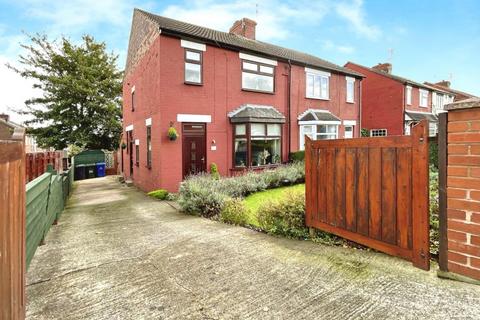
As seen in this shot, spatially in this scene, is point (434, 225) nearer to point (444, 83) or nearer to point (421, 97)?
point (421, 97)

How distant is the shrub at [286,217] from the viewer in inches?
190

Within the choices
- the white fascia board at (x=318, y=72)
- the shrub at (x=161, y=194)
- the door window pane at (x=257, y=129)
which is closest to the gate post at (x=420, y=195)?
the shrub at (x=161, y=194)

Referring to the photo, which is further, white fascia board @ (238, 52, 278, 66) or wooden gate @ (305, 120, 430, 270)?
white fascia board @ (238, 52, 278, 66)

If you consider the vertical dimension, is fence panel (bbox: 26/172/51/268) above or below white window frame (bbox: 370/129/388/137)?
below

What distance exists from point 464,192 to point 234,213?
13.4 feet

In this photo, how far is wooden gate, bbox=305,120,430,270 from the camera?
311 centimetres

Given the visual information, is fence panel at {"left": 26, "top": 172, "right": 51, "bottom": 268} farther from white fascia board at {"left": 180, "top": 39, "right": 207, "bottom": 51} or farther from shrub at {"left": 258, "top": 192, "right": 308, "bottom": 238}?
white fascia board at {"left": 180, "top": 39, "right": 207, "bottom": 51}

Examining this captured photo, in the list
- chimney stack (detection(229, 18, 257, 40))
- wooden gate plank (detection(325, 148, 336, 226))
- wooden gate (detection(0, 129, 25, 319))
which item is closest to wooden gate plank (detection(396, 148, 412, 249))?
wooden gate plank (detection(325, 148, 336, 226))

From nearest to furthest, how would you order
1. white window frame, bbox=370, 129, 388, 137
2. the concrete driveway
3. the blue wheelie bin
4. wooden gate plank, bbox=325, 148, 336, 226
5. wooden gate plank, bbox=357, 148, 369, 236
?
the concrete driveway → wooden gate plank, bbox=357, 148, 369, 236 → wooden gate plank, bbox=325, 148, 336, 226 → the blue wheelie bin → white window frame, bbox=370, 129, 388, 137

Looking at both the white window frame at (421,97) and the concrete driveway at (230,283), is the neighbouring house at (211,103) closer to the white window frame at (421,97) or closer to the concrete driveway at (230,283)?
the concrete driveway at (230,283)

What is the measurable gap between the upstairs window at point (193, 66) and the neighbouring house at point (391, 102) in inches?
733

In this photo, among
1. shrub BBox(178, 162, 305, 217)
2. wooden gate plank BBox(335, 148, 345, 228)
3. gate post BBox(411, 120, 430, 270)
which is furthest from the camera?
shrub BBox(178, 162, 305, 217)

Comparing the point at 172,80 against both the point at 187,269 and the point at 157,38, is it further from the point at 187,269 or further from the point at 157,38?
the point at 187,269

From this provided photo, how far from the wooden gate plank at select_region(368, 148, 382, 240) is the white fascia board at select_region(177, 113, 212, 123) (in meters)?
8.26
